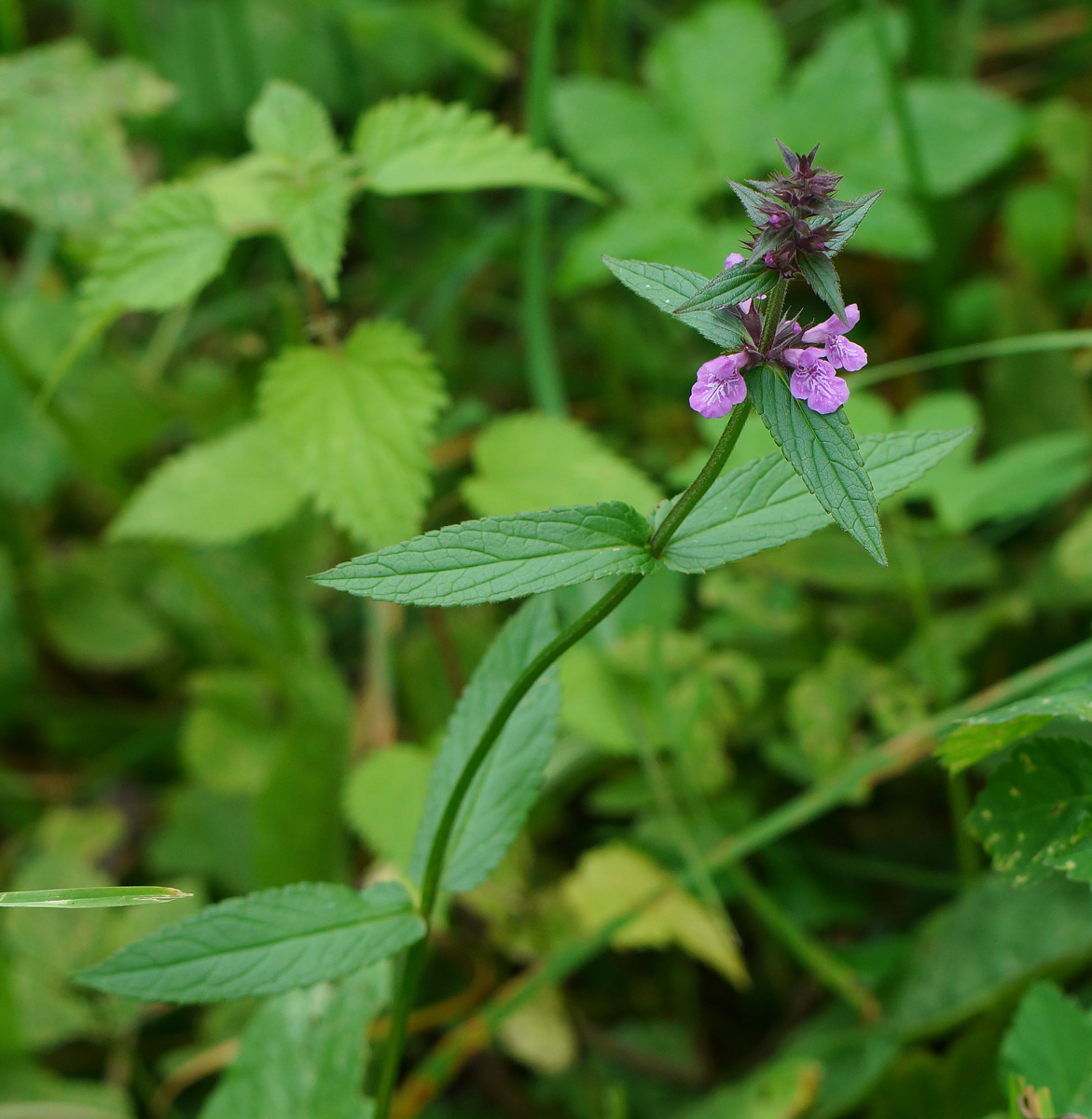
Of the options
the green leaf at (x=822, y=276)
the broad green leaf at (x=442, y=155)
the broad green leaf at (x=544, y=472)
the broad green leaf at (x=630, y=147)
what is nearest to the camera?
the green leaf at (x=822, y=276)

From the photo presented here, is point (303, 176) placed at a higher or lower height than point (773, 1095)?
higher

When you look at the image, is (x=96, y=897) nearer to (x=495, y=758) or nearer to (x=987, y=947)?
(x=495, y=758)

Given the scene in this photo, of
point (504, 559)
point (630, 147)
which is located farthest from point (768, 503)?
point (630, 147)

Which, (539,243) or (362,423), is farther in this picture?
(539,243)

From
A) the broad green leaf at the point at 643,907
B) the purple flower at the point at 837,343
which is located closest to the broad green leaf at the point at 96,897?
the purple flower at the point at 837,343

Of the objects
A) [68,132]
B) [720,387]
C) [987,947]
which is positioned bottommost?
[987,947]

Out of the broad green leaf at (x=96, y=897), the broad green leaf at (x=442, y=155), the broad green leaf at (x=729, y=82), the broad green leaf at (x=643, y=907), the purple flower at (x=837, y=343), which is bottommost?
the broad green leaf at (x=643, y=907)

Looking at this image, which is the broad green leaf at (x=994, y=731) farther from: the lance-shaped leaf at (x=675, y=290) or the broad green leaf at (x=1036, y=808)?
the lance-shaped leaf at (x=675, y=290)
